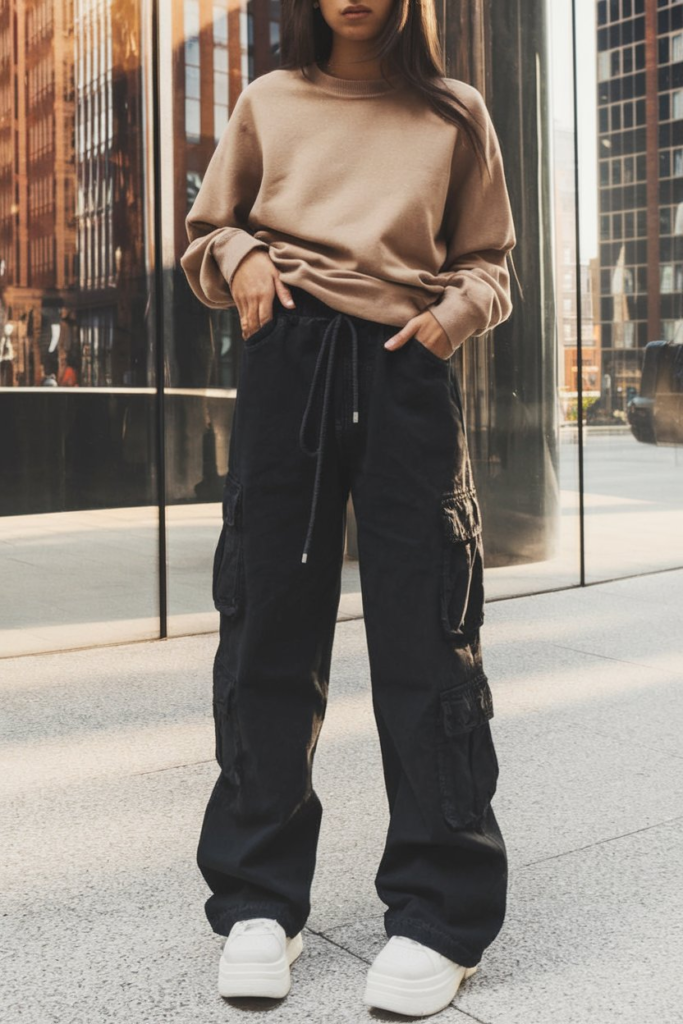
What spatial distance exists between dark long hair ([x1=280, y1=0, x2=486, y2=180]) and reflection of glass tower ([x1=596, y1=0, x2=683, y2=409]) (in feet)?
14.3

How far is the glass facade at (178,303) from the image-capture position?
462 cm

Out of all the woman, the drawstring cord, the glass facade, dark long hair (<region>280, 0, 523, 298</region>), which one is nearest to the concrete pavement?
the woman

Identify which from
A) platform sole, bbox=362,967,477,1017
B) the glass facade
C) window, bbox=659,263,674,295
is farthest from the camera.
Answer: window, bbox=659,263,674,295

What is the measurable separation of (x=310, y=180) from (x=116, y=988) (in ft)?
4.64

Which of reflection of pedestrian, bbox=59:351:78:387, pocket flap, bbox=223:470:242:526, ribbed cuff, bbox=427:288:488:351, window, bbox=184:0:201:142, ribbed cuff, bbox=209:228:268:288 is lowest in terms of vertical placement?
pocket flap, bbox=223:470:242:526

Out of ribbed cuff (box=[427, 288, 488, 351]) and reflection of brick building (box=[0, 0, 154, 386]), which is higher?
reflection of brick building (box=[0, 0, 154, 386])

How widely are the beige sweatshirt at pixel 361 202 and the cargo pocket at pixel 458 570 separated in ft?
0.93

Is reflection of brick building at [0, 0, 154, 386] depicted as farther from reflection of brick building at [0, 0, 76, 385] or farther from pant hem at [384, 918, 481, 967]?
pant hem at [384, 918, 481, 967]

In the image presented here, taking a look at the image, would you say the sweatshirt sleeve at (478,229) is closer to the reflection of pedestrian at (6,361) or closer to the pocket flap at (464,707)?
the pocket flap at (464,707)

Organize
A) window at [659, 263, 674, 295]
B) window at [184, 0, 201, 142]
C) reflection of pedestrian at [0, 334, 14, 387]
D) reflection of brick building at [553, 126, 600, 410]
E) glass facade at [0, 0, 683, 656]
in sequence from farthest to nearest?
window at [659, 263, 674, 295] → reflection of brick building at [553, 126, 600, 410] → window at [184, 0, 201, 142] → glass facade at [0, 0, 683, 656] → reflection of pedestrian at [0, 334, 14, 387]

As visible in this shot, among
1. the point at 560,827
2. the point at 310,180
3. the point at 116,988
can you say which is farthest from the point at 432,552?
the point at 560,827

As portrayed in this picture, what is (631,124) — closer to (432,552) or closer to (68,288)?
(68,288)

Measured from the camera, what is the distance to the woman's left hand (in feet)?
6.39

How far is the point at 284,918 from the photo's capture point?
2.04 meters
